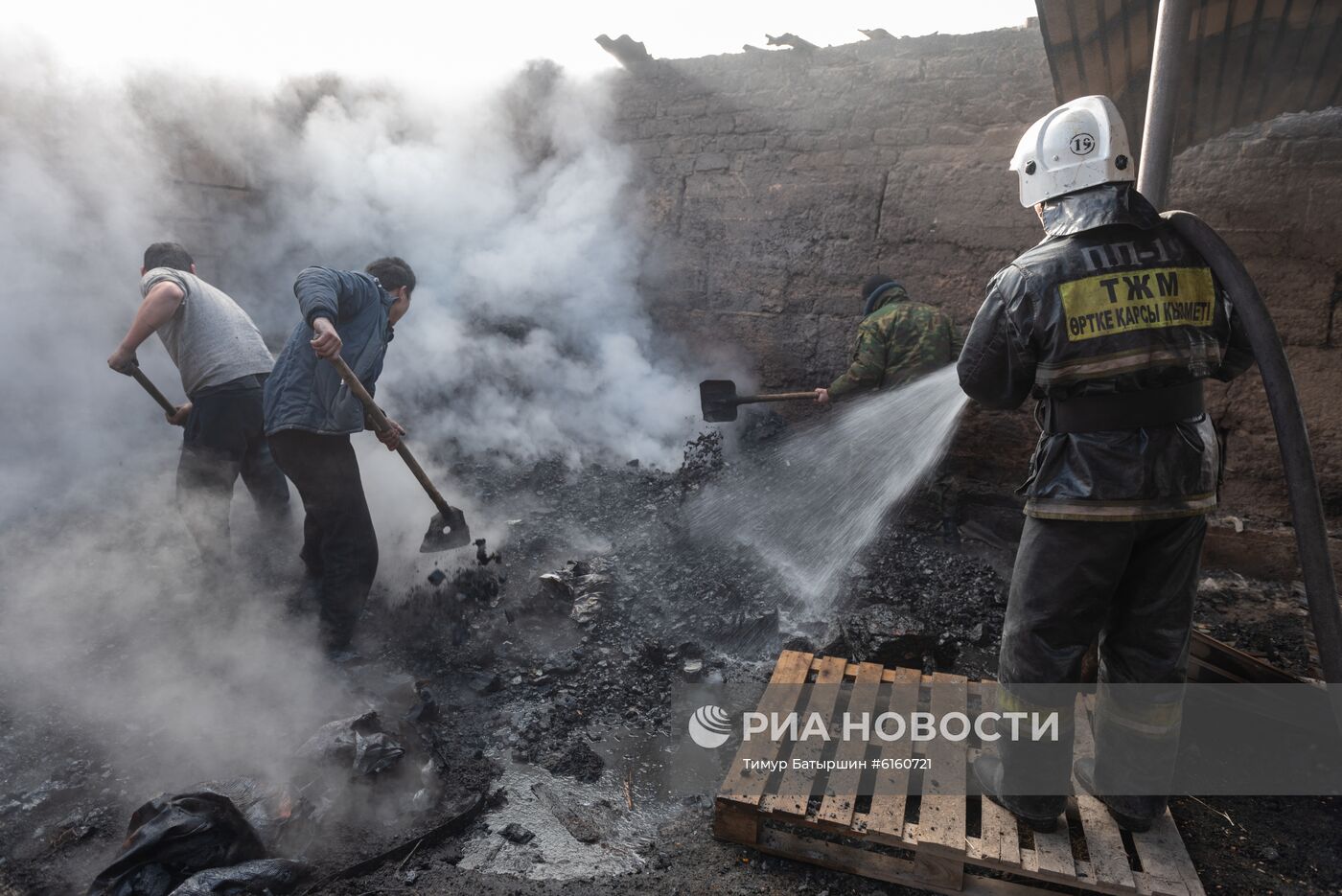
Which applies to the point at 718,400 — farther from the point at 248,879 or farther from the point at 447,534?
the point at 248,879

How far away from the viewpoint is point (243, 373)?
4418 millimetres

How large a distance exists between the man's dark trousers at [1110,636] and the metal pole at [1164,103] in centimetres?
156

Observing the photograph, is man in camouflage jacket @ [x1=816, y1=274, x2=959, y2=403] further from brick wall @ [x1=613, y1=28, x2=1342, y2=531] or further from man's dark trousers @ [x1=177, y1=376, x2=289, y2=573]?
man's dark trousers @ [x1=177, y1=376, x2=289, y2=573]

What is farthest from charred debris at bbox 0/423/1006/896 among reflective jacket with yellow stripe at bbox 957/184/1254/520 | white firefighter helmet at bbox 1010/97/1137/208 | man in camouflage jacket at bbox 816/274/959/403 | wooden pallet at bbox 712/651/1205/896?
white firefighter helmet at bbox 1010/97/1137/208

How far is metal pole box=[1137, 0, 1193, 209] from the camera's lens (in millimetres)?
2959

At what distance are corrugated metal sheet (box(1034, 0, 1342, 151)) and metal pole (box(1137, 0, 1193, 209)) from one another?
3.16 feet

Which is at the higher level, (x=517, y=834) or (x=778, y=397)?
(x=778, y=397)

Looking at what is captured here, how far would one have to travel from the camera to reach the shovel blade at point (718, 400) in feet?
19.1

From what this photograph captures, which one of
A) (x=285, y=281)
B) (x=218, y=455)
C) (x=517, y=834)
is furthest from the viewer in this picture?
(x=285, y=281)

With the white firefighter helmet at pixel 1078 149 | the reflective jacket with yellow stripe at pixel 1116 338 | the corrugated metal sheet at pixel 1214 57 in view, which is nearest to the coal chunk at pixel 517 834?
the reflective jacket with yellow stripe at pixel 1116 338

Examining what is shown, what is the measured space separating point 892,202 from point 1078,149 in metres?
3.92

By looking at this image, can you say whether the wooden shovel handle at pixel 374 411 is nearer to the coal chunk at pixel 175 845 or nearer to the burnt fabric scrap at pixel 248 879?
the coal chunk at pixel 175 845

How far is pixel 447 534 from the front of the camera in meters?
4.32

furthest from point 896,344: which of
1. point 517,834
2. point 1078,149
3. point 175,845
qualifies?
point 175,845
